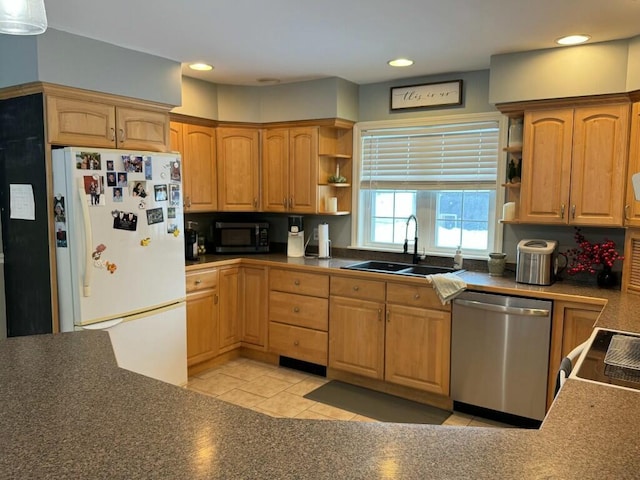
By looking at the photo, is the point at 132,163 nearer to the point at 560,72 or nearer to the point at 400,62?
the point at 400,62

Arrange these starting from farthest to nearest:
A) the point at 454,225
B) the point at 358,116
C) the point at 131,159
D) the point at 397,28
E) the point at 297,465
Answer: the point at 358,116, the point at 454,225, the point at 131,159, the point at 397,28, the point at 297,465

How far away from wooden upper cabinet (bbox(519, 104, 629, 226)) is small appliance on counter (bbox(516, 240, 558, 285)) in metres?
0.19

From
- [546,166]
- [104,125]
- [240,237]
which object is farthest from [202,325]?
[546,166]

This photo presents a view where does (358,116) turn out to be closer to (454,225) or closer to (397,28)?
(454,225)

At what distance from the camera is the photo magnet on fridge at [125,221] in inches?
118

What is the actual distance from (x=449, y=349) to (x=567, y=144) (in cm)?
153

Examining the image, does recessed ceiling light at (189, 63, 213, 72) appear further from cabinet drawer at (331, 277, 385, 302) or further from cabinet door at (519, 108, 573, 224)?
cabinet door at (519, 108, 573, 224)

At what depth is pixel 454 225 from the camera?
3986 mm

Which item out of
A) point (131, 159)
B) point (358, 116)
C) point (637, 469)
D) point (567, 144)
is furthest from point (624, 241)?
point (131, 159)

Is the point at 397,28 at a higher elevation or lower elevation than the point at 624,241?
higher

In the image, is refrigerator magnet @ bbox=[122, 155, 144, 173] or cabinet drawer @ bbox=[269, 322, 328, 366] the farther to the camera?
cabinet drawer @ bbox=[269, 322, 328, 366]

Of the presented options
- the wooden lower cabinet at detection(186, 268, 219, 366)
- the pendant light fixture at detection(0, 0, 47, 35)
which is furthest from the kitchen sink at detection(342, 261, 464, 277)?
the pendant light fixture at detection(0, 0, 47, 35)

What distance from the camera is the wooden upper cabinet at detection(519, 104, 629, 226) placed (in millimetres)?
2973

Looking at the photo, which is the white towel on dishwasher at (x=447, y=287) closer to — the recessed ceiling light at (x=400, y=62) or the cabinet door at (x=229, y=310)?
the recessed ceiling light at (x=400, y=62)
